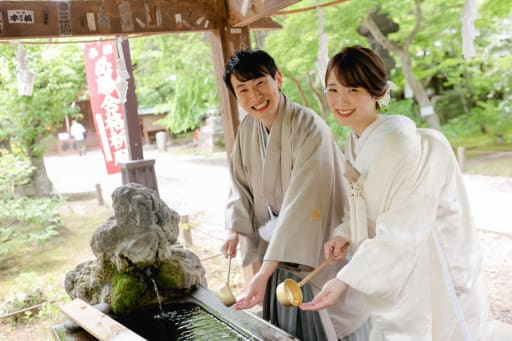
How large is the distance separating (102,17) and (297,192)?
211cm

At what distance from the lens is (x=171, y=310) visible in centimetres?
328

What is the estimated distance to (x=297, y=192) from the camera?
2443mm

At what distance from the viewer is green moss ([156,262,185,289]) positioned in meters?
3.44

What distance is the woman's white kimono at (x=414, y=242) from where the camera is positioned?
173 centimetres

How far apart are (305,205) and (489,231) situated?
5152mm

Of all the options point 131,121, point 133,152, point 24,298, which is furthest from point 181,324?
point 24,298

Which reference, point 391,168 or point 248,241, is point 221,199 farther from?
point 391,168

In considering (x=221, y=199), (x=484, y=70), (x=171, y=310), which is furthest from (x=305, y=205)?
(x=484, y=70)

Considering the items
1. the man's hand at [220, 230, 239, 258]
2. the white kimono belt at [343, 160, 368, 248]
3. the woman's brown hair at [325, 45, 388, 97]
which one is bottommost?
the man's hand at [220, 230, 239, 258]

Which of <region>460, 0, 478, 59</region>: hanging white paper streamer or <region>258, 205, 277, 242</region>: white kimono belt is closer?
<region>460, 0, 478, 59</region>: hanging white paper streamer

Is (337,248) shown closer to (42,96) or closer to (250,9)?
(250,9)

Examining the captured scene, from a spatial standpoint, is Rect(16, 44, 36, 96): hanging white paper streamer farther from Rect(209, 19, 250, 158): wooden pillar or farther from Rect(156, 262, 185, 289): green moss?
Rect(156, 262, 185, 289): green moss

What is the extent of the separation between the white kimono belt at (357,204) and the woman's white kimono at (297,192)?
0.46 meters

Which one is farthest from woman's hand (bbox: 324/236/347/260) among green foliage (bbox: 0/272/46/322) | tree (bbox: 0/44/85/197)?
tree (bbox: 0/44/85/197)
